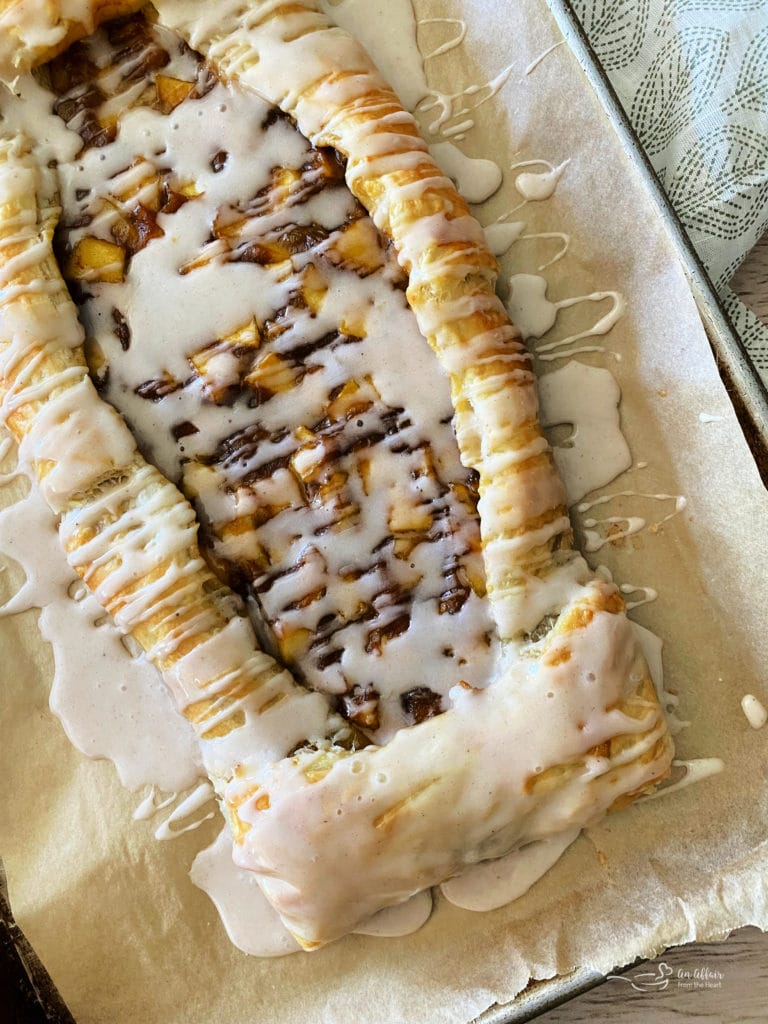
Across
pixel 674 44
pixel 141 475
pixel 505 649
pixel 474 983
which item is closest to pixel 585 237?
pixel 674 44

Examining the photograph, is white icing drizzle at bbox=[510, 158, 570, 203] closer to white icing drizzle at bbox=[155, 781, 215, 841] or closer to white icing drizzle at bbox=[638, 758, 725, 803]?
white icing drizzle at bbox=[638, 758, 725, 803]

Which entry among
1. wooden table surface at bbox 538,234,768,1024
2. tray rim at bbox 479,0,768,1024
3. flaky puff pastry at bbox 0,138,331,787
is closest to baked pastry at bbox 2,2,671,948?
flaky puff pastry at bbox 0,138,331,787

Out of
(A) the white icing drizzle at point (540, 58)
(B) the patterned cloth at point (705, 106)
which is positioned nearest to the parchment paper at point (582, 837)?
(A) the white icing drizzle at point (540, 58)

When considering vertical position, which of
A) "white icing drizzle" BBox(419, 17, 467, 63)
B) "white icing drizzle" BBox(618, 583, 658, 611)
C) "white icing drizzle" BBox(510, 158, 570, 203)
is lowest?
"white icing drizzle" BBox(618, 583, 658, 611)

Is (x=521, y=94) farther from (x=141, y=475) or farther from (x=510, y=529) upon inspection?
(x=141, y=475)

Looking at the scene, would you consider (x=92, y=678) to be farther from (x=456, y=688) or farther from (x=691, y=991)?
(x=691, y=991)
